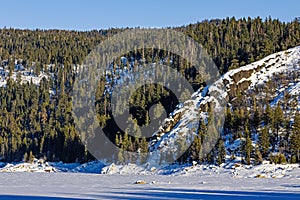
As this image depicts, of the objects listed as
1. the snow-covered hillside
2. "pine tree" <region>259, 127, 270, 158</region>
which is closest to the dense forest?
"pine tree" <region>259, 127, 270, 158</region>

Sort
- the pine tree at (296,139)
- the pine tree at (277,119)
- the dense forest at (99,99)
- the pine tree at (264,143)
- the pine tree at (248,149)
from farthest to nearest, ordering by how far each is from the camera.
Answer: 1. the dense forest at (99,99)
2. the pine tree at (277,119)
3. the pine tree at (264,143)
4. the pine tree at (248,149)
5. the pine tree at (296,139)

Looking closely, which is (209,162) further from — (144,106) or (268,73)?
(144,106)

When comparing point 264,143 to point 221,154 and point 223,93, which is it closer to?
point 221,154

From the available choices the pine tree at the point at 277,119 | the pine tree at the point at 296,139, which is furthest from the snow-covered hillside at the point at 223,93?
the pine tree at the point at 296,139

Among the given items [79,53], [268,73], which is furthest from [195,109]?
[79,53]

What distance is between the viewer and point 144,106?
8862 cm

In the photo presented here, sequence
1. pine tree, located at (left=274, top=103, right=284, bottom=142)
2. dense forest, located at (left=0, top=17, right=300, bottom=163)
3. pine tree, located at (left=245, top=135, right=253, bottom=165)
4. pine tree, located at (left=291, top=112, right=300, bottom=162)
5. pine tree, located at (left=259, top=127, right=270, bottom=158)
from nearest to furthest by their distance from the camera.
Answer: pine tree, located at (left=291, top=112, right=300, bottom=162) < pine tree, located at (left=245, top=135, right=253, bottom=165) < pine tree, located at (left=259, top=127, right=270, bottom=158) < pine tree, located at (left=274, top=103, right=284, bottom=142) < dense forest, located at (left=0, top=17, right=300, bottom=163)

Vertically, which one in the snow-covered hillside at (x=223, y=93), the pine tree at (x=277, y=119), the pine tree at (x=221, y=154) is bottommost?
the pine tree at (x=221, y=154)

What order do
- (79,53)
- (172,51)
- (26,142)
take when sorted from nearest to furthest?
(26,142) < (172,51) < (79,53)

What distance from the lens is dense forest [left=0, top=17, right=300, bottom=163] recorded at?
6125cm

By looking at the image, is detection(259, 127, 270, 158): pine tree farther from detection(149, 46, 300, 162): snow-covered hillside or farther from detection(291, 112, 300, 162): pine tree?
detection(149, 46, 300, 162): snow-covered hillside

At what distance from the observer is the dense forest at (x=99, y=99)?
61.2m

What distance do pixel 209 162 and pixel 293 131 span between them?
34.8 feet

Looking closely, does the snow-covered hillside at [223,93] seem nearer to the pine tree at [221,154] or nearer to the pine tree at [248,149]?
the pine tree at [221,154]
